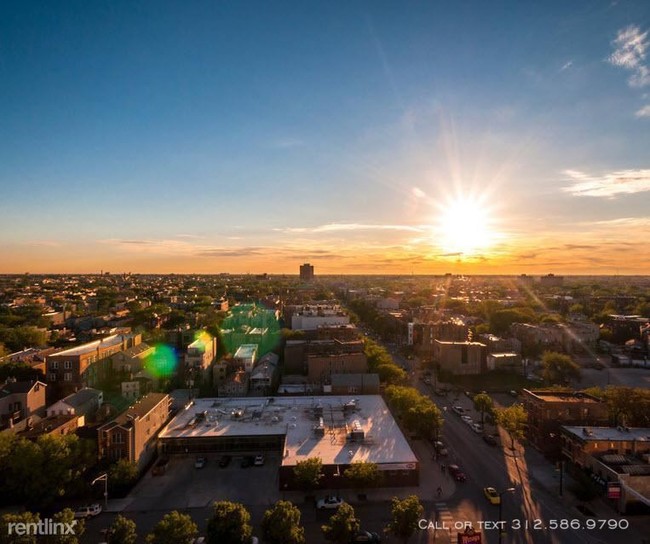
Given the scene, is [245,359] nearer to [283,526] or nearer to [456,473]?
[456,473]

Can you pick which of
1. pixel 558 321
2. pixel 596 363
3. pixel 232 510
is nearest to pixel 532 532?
pixel 232 510

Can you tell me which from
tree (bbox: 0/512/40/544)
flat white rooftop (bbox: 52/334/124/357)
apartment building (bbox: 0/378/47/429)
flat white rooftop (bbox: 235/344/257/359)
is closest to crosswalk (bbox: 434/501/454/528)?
tree (bbox: 0/512/40/544)

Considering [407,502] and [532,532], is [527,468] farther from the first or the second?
[407,502]

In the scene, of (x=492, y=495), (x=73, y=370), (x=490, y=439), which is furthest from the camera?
(x=73, y=370)

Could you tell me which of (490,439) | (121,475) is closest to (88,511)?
(121,475)

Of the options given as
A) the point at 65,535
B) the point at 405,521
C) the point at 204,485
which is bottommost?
the point at 204,485

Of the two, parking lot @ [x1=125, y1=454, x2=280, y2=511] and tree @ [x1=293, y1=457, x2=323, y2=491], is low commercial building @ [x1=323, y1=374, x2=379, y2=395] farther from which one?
tree @ [x1=293, y1=457, x2=323, y2=491]

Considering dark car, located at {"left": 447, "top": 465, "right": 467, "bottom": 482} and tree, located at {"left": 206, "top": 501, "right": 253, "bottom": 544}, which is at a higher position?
tree, located at {"left": 206, "top": 501, "right": 253, "bottom": 544}
